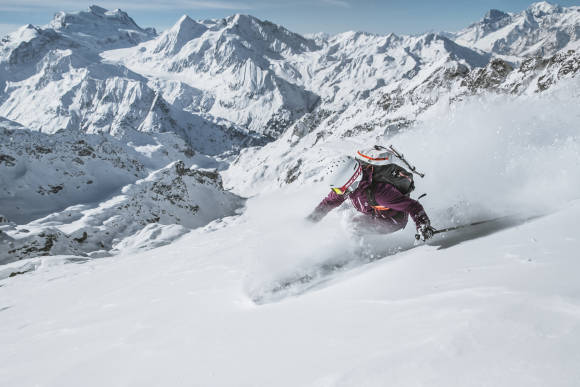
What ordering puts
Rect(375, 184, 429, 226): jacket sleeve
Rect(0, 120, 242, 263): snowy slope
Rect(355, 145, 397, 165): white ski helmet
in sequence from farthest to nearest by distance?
Rect(0, 120, 242, 263): snowy slope → Rect(355, 145, 397, 165): white ski helmet → Rect(375, 184, 429, 226): jacket sleeve

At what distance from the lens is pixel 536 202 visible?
601 cm

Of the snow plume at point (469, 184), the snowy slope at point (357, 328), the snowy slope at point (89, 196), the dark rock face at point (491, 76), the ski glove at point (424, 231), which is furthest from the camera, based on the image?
the dark rock face at point (491, 76)

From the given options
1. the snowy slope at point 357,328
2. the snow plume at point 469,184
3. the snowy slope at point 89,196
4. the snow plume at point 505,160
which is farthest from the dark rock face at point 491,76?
the snowy slope at point 357,328

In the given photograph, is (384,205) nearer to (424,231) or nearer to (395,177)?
(395,177)

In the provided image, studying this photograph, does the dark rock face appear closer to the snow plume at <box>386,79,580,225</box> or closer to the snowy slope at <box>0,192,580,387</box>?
the snow plume at <box>386,79,580,225</box>

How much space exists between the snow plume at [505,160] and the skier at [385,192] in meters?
1.40

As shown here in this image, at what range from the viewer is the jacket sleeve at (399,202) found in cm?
567

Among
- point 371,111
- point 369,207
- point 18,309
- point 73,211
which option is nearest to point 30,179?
point 73,211

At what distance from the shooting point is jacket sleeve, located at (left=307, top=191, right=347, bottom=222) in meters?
6.60

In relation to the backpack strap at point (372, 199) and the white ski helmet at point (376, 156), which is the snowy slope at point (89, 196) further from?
the white ski helmet at point (376, 156)

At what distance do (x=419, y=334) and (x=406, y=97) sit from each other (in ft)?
397

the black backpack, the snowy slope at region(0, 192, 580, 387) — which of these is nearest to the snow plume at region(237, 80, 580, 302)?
the snowy slope at region(0, 192, 580, 387)

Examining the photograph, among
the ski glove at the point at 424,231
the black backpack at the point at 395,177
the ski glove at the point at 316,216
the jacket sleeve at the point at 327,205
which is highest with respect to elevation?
the black backpack at the point at 395,177

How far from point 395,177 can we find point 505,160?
3.25 meters
